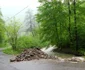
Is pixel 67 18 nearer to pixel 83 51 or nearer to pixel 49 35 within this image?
pixel 49 35

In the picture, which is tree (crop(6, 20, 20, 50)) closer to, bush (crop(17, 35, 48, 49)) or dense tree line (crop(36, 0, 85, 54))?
bush (crop(17, 35, 48, 49))

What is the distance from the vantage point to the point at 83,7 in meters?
40.3

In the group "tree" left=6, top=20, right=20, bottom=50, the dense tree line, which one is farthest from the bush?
the dense tree line

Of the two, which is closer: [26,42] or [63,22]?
[63,22]

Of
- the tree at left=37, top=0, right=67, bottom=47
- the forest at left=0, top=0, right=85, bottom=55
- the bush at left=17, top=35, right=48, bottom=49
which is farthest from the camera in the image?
the bush at left=17, top=35, right=48, bottom=49

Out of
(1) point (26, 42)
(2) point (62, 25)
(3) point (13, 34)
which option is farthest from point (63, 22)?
(1) point (26, 42)

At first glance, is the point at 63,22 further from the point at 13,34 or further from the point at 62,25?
the point at 13,34

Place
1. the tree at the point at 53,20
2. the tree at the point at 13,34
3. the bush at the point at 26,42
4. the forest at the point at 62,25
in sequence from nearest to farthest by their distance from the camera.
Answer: the forest at the point at 62,25 → the tree at the point at 53,20 → the tree at the point at 13,34 → the bush at the point at 26,42

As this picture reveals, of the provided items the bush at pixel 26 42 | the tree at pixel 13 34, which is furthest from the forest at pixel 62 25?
the bush at pixel 26 42

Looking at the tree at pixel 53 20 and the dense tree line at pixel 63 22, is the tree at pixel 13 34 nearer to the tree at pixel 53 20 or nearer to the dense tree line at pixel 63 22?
the dense tree line at pixel 63 22

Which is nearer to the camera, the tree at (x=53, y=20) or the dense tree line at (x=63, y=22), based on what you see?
the dense tree line at (x=63, y=22)

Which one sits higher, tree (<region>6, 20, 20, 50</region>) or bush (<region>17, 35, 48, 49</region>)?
tree (<region>6, 20, 20, 50</region>)

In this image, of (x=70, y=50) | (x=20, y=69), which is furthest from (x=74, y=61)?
(x=70, y=50)

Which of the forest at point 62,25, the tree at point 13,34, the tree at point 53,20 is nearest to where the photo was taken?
the forest at point 62,25
